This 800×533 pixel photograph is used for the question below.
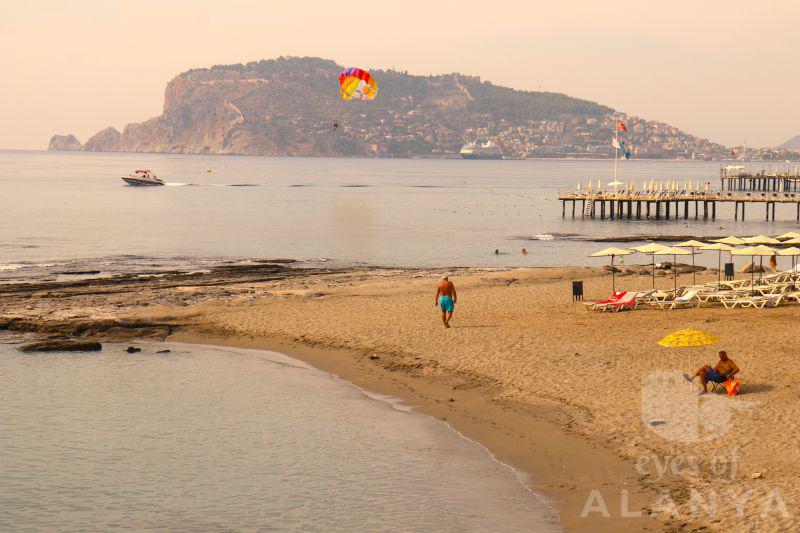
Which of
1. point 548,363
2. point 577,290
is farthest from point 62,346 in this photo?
point 577,290

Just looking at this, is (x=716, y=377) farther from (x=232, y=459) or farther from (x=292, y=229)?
(x=292, y=229)

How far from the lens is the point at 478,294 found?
34.8 meters

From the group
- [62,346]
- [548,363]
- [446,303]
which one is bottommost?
[62,346]

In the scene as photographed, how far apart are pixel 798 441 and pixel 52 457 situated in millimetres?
13768

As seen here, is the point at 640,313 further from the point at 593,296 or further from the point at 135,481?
the point at 135,481

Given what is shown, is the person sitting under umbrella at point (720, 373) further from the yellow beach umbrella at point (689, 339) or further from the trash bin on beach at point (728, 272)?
the trash bin on beach at point (728, 272)

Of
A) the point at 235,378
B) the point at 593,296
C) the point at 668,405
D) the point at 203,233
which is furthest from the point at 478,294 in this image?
the point at 203,233

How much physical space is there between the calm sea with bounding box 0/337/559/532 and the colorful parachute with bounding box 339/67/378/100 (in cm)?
4625

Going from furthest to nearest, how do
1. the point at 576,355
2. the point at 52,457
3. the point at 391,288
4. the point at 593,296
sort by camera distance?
the point at 391,288
the point at 593,296
the point at 576,355
the point at 52,457

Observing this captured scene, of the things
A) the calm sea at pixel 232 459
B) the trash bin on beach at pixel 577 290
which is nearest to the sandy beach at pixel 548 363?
the trash bin on beach at pixel 577 290

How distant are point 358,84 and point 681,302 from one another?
4703 centimetres

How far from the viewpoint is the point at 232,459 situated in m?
17.0

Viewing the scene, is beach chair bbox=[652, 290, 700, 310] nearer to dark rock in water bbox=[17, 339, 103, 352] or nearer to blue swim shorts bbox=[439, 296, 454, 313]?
blue swim shorts bbox=[439, 296, 454, 313]

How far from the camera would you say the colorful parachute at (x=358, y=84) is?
67375mm
